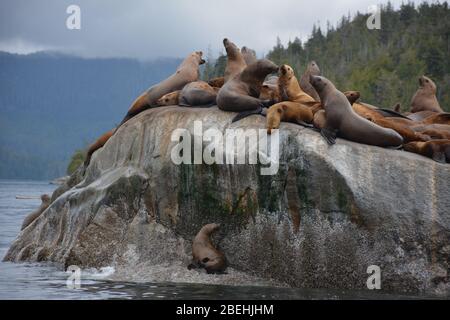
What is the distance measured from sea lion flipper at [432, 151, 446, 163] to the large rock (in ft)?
0.74

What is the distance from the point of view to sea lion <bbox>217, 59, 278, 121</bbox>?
11047 millimetres

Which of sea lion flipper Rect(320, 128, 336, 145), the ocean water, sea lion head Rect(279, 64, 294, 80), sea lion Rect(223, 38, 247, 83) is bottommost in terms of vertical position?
the ocean water

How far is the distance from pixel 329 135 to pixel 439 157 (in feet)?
4.86

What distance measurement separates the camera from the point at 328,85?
36.7ft

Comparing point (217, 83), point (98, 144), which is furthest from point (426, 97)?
point (98, 144)

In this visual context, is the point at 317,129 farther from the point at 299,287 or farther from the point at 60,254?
the point at 60,254

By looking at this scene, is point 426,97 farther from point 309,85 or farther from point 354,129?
point 354,129

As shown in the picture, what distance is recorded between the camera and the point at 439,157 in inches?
402

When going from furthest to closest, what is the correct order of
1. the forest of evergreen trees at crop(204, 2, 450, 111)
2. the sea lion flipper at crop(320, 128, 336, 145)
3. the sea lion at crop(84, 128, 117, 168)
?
the forest of evergreen trees at crop(204, 2, 450, 111) < the sea lion at crop(84, 128, 117, 168) < the sea lion flipper at crop(320, 128, 336, 145)

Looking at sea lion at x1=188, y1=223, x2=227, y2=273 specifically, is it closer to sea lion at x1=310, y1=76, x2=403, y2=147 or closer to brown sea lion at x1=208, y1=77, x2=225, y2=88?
sea lion at x1=310, y1=76, x2=403, y2=147

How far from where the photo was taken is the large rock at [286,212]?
31.4ft

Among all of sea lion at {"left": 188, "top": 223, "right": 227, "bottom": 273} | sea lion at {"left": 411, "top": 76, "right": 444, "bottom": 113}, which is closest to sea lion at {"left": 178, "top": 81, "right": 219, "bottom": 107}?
sea lion at {"left": 188, "top": 223, "right": 227, "bottom": 273}

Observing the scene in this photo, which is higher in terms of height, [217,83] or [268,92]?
[217,83]

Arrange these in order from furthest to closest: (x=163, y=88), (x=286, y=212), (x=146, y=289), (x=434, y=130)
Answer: (x=163, y=88)
(x=434, y=130)
(x=286, y=212)
(x=146, y=289)
